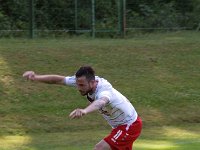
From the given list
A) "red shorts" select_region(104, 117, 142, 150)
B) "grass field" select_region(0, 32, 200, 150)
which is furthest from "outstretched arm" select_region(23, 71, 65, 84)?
"grass field" select_region(0, 32, 200, 150)

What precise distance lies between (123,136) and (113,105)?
0.53 m

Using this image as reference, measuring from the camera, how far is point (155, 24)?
69.8 ft

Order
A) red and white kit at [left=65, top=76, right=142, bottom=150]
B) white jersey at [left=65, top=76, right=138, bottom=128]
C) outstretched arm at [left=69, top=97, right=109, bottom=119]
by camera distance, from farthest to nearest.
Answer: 1. red and white kit at [left=65, top=76, right=142, bottom=150]
2. white jersey at [left=65, top=76, right=138, bottom=128]
3. outstretched arm at [left=69, top=97, right=109, bottom=119]

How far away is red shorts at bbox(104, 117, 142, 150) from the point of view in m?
7.51

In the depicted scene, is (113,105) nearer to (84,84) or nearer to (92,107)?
(84,84)

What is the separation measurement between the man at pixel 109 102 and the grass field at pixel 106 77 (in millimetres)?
2802

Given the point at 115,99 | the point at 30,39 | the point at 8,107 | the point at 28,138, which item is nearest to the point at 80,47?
the point at 30,39

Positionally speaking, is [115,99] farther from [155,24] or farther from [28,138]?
[155,24]

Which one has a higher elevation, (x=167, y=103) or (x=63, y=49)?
(x=63, y=49)

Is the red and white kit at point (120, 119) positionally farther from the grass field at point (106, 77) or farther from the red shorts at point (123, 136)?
the grass field at point (106, 77)

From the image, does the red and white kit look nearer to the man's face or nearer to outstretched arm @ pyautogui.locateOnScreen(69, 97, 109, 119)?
the man's face

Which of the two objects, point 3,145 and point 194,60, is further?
point 194,60

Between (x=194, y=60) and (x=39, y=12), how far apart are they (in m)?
5.49

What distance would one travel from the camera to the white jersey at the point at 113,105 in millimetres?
7023
